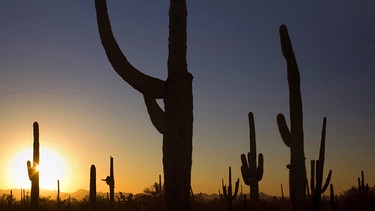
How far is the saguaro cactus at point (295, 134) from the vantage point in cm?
938

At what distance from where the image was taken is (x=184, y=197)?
546 cm

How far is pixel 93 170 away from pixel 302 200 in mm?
13791

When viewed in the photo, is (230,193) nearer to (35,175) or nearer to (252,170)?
(252,170)

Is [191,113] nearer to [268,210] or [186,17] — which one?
[186,17]

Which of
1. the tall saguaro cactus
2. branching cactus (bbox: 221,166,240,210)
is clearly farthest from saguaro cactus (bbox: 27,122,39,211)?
the tall saguaro cactus

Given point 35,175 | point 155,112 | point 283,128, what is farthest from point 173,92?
point 35,175

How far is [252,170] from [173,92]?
1228 cm

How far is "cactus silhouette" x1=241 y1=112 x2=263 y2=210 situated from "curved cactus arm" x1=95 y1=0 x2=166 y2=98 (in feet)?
36.8

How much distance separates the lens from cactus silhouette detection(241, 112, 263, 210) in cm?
1686

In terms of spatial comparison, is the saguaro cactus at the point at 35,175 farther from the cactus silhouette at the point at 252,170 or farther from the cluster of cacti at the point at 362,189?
the cluster of cacti at the point at 362,189

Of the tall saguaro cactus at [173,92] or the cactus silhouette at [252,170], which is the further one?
the cactus silhouette at [252,170]

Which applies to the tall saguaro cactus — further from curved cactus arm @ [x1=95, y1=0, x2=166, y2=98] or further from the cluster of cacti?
the cluster of cacti

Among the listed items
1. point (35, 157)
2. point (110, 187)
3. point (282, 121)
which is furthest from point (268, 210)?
point (282, 121)

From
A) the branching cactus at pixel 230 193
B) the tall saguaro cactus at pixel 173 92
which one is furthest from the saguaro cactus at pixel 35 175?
the tall saguaro cactus at pixel 173 92
